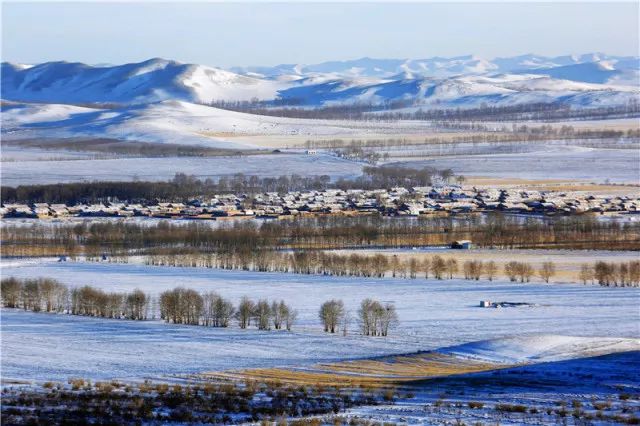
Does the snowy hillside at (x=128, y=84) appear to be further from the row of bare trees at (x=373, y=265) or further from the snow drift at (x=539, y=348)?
the snow drift at (x=539, y=348)

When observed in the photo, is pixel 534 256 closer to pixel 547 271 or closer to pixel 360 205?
pixel 547 271

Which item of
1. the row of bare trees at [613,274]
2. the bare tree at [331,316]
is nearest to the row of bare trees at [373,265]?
the row of bare trees at [613,274]

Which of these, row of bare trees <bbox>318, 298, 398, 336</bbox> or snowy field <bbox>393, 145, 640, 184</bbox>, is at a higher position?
snowy field <bbox>393, 145, 640, 184</bbox>

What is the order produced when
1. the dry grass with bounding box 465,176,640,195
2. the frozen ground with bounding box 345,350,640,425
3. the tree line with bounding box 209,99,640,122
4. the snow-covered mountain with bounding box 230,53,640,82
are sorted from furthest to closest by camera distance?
the snow-covered mountain with bounding box 230,53,640,82 < the tree line with bounding box 209,99,640,122 < the dry grass with bounding box 465,176,640,195 < the frozen ground with bounding box 345,350,640,425

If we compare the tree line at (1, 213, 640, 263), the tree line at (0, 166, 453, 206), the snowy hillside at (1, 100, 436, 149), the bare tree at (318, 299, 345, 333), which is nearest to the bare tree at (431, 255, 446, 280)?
the tree line at (1, 213, 640, 263)

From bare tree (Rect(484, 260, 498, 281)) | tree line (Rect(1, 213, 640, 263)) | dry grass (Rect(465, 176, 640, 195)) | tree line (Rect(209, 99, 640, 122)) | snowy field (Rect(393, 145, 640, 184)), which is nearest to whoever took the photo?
bare tree (Rect(484, 260, 498, 281))

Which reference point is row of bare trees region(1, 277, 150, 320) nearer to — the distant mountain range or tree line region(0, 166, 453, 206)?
tree line region(0, 166, 453, 206)

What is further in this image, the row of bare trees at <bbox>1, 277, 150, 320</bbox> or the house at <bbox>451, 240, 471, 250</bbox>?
the house at <bbox>451, 240, 471, 250</bbox>
